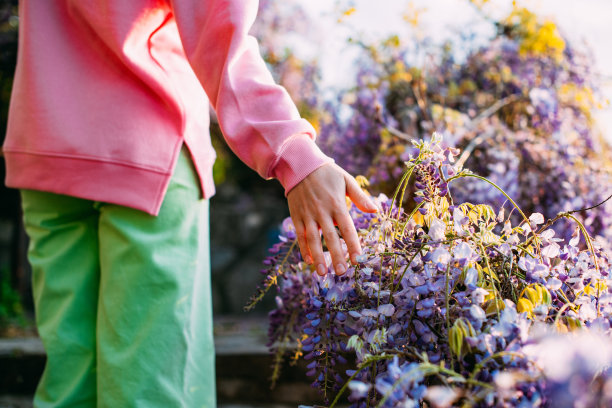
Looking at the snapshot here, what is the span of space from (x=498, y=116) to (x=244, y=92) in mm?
1452

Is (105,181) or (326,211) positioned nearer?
(326,211)

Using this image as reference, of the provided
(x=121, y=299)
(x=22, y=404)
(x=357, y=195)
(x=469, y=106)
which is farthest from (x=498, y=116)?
(x=22, y=404)

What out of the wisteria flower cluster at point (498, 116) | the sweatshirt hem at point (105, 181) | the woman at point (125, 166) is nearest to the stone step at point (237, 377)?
the wisteria flower cluster at point (498, 116)

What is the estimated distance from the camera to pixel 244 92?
0.93 m

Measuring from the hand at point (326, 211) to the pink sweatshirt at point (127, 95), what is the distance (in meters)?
0.08

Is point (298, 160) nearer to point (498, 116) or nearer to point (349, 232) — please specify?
point (349, 232)

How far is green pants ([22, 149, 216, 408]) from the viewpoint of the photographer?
1010 mm

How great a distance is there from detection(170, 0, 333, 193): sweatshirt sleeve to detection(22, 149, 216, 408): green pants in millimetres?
211

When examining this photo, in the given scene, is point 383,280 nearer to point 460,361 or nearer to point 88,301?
point 460,361

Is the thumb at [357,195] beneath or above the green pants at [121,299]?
above

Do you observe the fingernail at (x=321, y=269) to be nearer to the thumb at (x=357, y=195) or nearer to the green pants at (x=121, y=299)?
the thumb at (x=357, y=195)

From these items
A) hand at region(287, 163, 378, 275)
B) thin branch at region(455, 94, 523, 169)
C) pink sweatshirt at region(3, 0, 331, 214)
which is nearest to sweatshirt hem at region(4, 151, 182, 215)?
pink sweatshirt at region(3, 0, 331, 214)

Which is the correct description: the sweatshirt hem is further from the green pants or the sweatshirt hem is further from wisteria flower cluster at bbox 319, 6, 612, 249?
wisteria flower cluster at bbox 319, 6, 612, 249

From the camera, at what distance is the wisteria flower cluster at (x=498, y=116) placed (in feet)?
5.62
